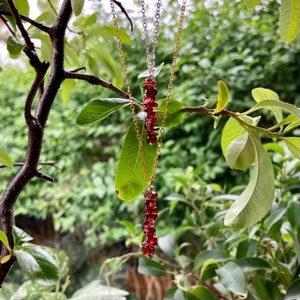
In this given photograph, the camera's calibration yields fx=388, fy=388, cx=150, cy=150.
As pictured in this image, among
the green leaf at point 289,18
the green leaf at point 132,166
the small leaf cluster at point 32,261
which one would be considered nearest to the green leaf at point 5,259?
the small leaf cluster at point 32,261

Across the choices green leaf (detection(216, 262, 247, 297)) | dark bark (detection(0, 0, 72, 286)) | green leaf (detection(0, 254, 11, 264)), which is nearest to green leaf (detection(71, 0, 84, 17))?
dark bark (detection(0, 0, 72, 286))

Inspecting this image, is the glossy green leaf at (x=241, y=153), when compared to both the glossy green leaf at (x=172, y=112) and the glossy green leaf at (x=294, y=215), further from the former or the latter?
the glossy green leaf at (x=294, y=215)

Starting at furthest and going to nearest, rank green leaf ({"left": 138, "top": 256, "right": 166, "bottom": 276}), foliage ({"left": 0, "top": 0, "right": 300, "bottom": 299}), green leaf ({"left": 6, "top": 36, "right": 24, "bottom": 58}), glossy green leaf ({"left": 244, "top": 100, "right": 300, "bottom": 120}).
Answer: foliage ({"left": 0, "top": 0, "right": 300, "bottom": 299}), green leaf ({"left": 138, "top": 256, "right": 166, "bottom": 276}), green leaf ({"left": 6, "top": 36, "right": 24, "bottom": 58}), glossy green leaf ({"left": 244, "top": 100, "right": 300, "bottom": 120})

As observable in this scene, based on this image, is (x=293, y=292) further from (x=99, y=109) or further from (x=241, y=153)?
(x=99, y=109)

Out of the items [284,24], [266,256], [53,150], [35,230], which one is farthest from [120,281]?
[284,24]

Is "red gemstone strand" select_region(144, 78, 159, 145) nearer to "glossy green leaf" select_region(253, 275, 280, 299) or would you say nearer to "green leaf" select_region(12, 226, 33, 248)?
"green leaf" select_region(12, 226, 33, 248)
